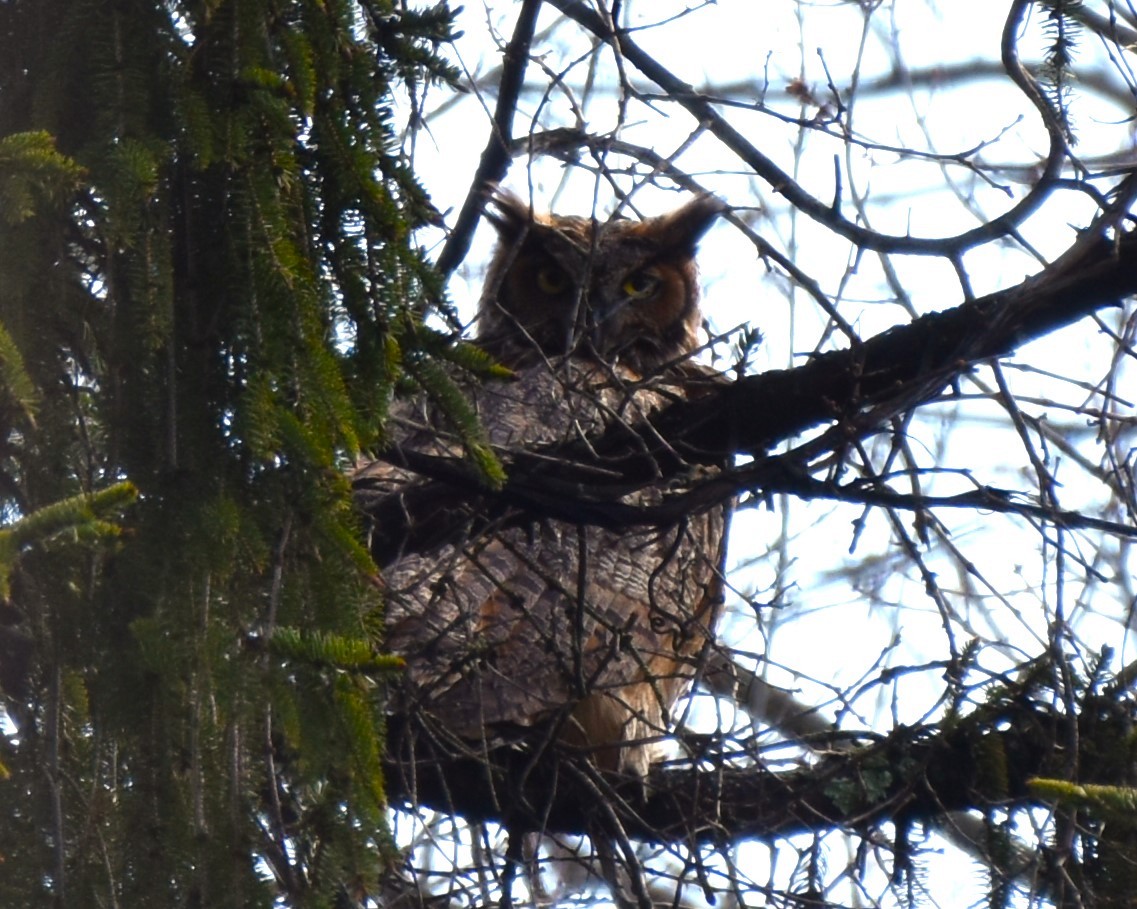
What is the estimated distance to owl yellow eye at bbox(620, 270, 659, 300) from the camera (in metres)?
4.07

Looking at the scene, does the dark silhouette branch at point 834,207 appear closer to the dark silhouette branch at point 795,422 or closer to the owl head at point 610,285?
the dark silhouette branch at point 795,422

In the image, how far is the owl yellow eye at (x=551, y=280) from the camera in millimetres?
4113

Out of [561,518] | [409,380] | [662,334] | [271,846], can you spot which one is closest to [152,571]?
[271,846]

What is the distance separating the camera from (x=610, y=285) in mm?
4023

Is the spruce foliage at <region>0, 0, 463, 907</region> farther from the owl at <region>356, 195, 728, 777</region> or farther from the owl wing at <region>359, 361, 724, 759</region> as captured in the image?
the owl wing at <region>359, 361, 724, 759</region>

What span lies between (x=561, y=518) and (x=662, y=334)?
5.94ft

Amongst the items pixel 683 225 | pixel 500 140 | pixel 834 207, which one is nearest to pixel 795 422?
pixel 834 207

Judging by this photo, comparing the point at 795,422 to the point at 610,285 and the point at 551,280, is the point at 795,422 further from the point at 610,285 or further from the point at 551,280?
the point at 551,280

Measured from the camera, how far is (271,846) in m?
1.47

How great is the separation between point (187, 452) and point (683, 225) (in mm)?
3003

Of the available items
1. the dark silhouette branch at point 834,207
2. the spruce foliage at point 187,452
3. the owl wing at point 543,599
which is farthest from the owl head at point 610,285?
the spruce foliage at point 187,452

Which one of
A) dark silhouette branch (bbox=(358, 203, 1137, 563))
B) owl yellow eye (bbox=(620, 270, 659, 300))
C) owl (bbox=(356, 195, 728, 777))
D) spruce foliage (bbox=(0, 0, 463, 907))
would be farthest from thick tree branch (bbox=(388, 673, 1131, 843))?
owl yellow eye (bbox=(620, 270, 659, 300))

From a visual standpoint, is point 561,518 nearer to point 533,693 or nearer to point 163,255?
point 533,693

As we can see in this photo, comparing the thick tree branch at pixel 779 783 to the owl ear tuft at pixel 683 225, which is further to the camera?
the owl ear tuft at pixel 683 225
